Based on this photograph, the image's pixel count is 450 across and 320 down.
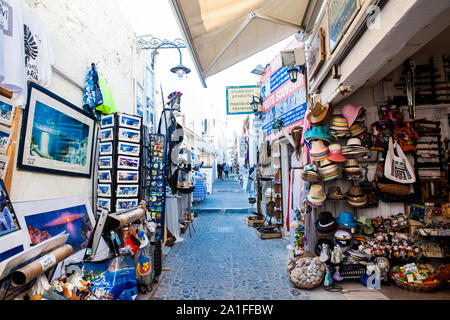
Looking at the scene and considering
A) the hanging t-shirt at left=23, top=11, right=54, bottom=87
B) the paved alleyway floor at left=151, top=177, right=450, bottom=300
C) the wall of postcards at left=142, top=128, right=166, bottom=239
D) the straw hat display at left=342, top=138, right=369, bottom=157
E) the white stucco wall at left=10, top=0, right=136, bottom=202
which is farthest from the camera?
the wall of postcards at left=142, top=128, right=166, bottom=239

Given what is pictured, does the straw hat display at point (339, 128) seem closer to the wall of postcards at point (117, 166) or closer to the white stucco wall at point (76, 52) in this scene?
the wall of postcards at point (117, 166)

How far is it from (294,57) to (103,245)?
4.35 meters

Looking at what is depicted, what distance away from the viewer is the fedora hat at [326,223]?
11.6ft

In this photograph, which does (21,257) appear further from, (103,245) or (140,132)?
(140,132)

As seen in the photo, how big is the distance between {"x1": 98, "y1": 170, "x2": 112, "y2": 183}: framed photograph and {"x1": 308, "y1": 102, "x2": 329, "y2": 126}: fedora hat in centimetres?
327

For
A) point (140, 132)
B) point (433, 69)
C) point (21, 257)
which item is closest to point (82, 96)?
point (140, 132)

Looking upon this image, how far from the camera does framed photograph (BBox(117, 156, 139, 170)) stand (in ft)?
12.0

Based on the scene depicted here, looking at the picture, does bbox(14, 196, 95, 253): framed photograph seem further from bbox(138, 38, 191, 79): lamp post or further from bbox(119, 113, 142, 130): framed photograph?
bbox(138, 38, 191, 79): lamp post

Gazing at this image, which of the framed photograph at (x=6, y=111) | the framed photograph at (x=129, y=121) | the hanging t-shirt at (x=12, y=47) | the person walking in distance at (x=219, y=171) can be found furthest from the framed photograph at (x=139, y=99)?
the person walking in distance at (x=219, y=171)

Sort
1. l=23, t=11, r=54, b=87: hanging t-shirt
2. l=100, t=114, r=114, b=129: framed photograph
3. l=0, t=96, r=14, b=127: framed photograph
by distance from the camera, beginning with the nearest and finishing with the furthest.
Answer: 1. l=0, t=96, r=14, b=127: framed photograph
2. l=23, t=11, r=54, b=87: hanging t-shirt
3. l=100, t=114, r=114, b=129: framed photograph

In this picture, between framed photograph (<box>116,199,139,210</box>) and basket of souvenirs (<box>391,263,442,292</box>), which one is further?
framed photograph (<box>116,199,139,210</box>)

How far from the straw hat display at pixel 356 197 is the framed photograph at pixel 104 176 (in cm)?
366

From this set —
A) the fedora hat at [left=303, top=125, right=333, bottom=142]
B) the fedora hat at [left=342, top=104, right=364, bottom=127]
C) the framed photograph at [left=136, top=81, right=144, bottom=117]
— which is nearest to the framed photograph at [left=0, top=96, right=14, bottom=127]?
the fedora hat at [left=303, top=125, right=333, bottom=142]

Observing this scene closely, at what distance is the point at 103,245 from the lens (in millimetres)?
3336
